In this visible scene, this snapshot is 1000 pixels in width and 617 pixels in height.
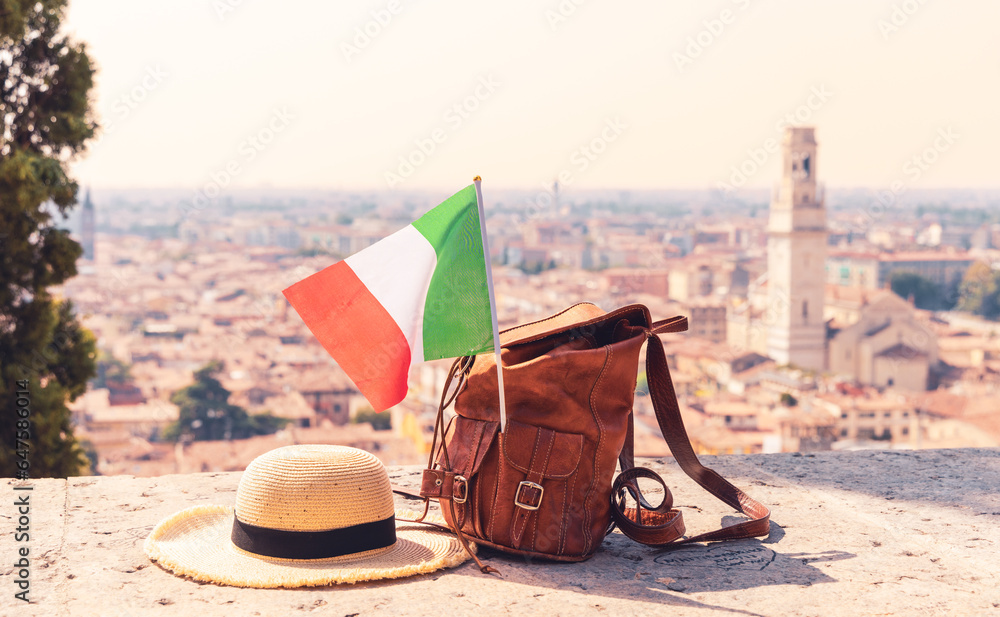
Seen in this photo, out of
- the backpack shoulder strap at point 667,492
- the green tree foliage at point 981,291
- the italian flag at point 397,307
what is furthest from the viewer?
the green tree foliage at point 981,291

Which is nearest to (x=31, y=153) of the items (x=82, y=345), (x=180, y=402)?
(x=82, y=345)

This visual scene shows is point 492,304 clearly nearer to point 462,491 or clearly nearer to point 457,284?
point 457,284

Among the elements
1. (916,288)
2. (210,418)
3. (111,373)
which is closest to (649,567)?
(210,418)

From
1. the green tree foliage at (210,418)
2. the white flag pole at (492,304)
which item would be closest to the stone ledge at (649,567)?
the white flag pole at (492,304)

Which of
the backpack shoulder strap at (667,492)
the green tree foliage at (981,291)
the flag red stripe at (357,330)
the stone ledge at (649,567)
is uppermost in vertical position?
the green tree foliage at (981,291)

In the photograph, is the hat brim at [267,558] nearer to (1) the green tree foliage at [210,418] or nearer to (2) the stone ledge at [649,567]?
(2) the stone ledge at [649,567]

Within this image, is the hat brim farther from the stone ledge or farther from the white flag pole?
the white flag pole

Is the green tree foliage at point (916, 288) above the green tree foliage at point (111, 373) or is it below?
above
